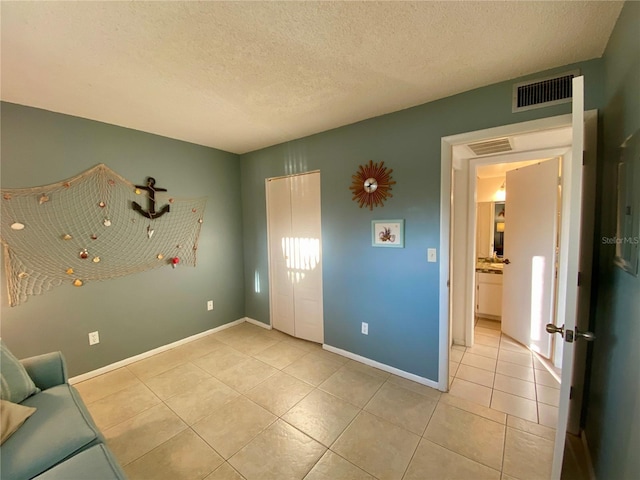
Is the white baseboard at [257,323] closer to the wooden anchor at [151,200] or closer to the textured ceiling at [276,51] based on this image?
the wooden anchor at [151,200]

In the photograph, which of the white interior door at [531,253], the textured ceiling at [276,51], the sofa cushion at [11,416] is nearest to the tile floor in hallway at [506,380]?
the white interior door at [531,253]

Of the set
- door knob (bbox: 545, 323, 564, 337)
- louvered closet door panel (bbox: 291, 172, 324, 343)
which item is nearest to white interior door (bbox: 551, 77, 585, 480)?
door knob (bbox: 545, 323, 564, 337)

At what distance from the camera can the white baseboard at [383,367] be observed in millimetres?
2258

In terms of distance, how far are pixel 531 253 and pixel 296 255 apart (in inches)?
102

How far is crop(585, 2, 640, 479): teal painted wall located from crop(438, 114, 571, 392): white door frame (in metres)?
0.36

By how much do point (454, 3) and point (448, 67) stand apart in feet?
1.72

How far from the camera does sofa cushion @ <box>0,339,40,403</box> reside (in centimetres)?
136

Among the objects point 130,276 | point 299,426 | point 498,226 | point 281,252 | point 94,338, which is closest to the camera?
point 299,426

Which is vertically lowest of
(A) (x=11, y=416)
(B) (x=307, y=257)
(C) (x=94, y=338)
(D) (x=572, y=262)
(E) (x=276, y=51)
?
(C) (x=94, y=338)

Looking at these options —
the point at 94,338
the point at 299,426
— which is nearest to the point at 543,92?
the point at 299,426

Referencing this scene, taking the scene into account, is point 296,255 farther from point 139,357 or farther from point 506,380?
point 506,380

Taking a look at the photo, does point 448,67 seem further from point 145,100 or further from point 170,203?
point 170,203

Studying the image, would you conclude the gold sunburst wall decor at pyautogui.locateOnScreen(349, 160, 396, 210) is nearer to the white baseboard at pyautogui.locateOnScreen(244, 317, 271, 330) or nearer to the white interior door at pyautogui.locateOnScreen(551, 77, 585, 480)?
the white interior door at pyautogui.locateOnScreen(551, 77, 585, 480)

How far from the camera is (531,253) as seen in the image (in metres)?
2.85
